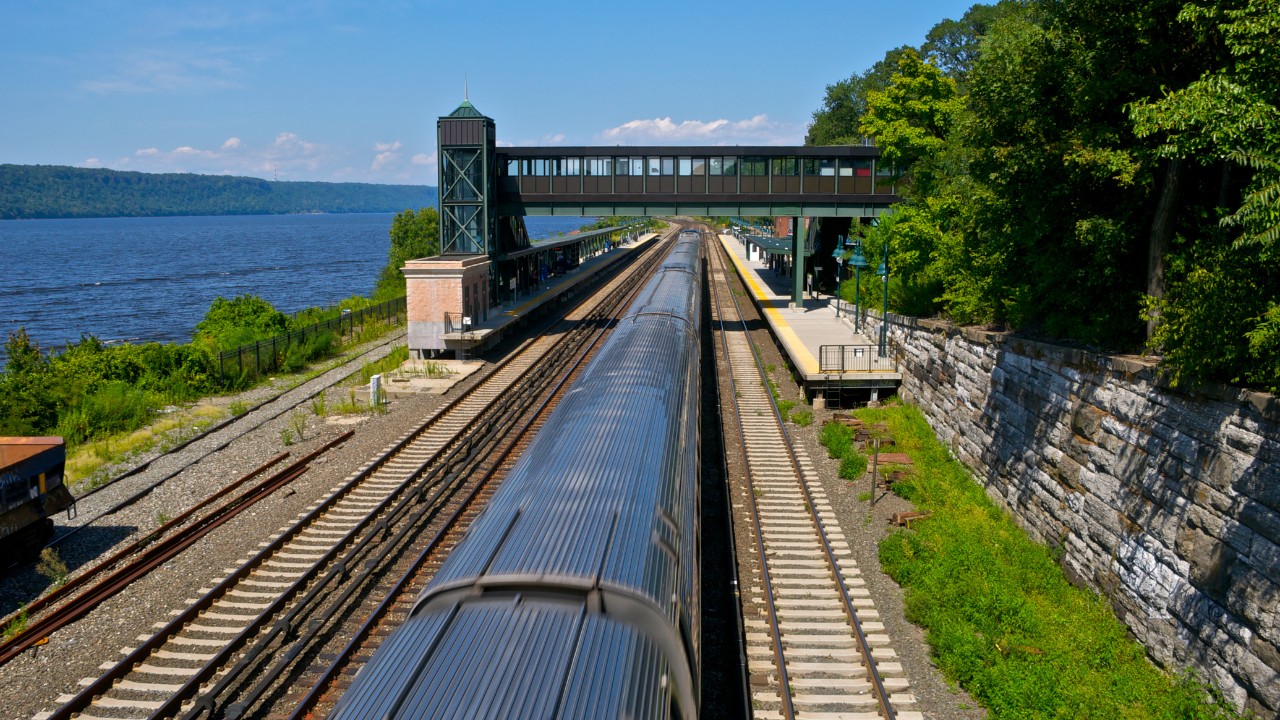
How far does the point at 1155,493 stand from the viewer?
1117cm

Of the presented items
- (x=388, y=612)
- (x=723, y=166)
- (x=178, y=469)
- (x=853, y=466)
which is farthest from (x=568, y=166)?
(x=388, y=612)

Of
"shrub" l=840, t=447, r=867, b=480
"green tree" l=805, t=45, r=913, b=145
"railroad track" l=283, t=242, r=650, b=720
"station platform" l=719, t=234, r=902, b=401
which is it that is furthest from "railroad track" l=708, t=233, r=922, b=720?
"green tree" l=805, t=45, r=913, b=145

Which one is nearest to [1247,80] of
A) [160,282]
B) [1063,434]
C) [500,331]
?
[1063,434]

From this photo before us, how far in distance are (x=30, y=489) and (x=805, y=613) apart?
1219 cm

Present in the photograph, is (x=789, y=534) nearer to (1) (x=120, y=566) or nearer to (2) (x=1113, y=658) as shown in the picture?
(2) (x=1113, y=658)

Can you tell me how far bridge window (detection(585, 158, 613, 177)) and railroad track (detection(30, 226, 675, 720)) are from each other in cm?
1960

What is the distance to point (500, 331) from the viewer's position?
34469mm

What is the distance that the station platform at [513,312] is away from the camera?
29.9 metres

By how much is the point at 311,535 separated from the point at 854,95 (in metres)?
106

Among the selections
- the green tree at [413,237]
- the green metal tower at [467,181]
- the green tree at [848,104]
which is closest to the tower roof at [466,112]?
the green metal tower at [467,181]

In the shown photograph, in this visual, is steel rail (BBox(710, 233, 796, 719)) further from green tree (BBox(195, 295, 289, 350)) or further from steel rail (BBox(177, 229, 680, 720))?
green tree (BBox(195, 295, 289, 350))

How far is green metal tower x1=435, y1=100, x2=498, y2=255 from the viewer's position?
117ft

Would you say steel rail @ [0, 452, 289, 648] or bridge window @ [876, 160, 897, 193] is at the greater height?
bridge window @ [876, 160, 897, 193]

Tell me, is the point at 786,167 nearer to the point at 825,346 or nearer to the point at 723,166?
the point at 723,166
